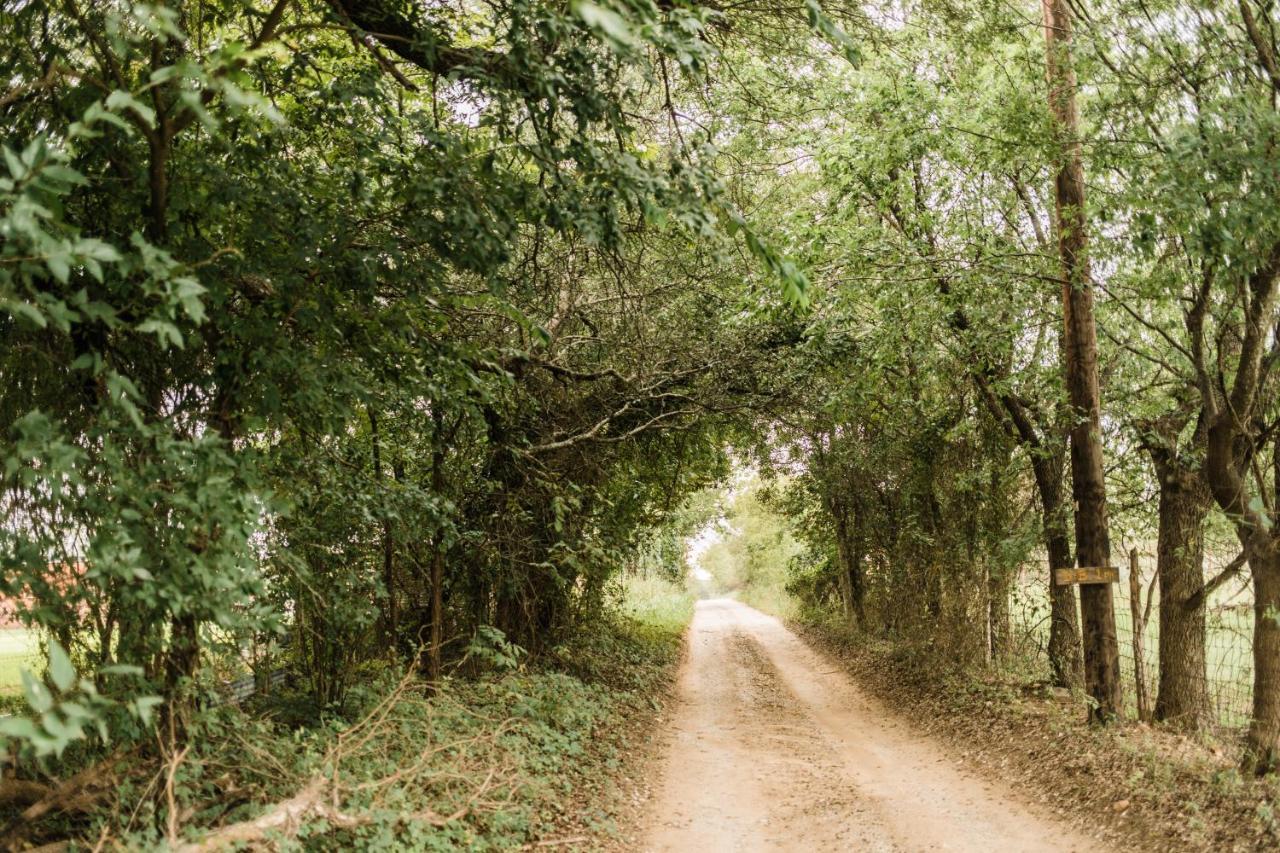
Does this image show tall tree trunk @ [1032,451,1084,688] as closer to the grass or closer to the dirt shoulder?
the dirt shoulder

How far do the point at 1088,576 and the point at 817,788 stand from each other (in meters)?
3.37

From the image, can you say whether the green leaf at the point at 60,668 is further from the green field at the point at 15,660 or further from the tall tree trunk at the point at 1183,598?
the tall tree trunk at the point at 1183,598

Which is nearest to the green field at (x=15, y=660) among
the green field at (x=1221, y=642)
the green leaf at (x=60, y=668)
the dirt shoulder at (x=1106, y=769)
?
the green leaf at (x=60, y=668)

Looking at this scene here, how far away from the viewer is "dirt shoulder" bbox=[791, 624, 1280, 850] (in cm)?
589

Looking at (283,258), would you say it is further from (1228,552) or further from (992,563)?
(1228,552)

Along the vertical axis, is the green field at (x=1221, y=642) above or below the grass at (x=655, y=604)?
above

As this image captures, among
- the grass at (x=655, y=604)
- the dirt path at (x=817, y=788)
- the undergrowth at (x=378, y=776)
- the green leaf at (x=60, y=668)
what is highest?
the green leaf at (x=60, y=668)

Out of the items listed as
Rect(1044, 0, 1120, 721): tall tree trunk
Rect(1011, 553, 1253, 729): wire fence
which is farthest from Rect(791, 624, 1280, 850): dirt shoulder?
Rect(1011, 553, 1253, 729): wire fence

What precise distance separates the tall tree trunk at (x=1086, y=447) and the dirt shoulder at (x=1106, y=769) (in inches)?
21.9

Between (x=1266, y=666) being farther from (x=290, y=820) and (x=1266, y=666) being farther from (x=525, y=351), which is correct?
(x=290, y=820)

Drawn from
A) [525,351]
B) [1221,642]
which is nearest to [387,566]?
[525,351]

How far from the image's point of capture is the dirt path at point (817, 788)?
6629mm

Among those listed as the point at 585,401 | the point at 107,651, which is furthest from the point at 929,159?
the point at 107,651

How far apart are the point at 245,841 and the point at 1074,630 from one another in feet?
31.7
